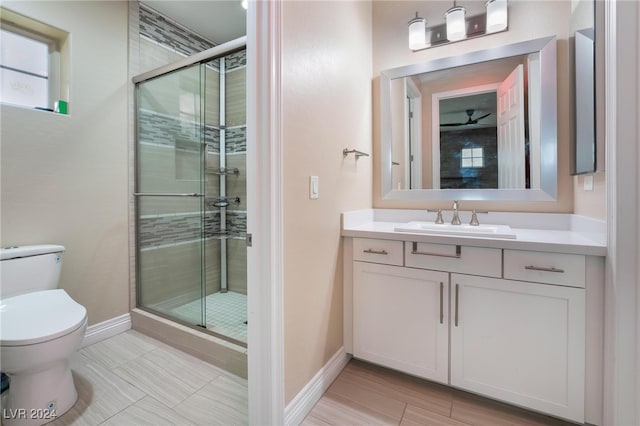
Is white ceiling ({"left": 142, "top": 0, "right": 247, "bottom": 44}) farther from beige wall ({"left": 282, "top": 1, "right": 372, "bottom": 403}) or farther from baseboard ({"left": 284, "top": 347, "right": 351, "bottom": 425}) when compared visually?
baseboard ({"left": 284, "top": 347, "right": 351, "bottom": 425})

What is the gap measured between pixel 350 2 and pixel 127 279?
2.46 meters

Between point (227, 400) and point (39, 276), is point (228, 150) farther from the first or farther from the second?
point (227, 400)

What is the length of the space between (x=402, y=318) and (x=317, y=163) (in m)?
0.94

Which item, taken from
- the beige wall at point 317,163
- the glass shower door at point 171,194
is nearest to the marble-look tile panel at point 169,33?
the glass shower door at point 171,194

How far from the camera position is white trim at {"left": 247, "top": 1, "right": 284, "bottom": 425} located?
109 cm

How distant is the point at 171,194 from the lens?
7.57 ft

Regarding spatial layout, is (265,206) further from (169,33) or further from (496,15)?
(169,33)

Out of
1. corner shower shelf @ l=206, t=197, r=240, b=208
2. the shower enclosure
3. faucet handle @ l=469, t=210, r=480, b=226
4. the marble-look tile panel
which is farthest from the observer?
corner shower shelf @ l=206, t=197, r=240, b=208

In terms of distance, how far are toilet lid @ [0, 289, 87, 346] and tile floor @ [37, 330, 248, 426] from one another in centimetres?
42

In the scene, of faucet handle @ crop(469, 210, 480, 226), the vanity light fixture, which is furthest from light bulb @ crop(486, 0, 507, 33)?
faucet handle @ crop(469, 210, 480, 226)

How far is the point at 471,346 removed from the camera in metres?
1.38

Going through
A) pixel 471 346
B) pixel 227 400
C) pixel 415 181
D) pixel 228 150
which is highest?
pixel 228 150

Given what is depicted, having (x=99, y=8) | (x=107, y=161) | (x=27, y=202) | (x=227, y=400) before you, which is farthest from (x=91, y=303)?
(x=99, y=8)

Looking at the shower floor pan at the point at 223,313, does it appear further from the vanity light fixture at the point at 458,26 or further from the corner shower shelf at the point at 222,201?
the vanity light fixture at the point at 458,26
